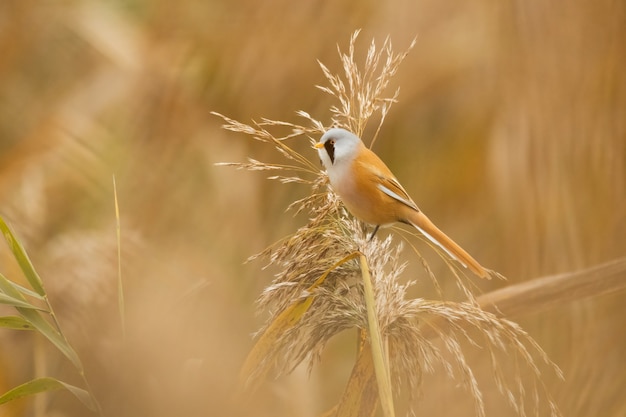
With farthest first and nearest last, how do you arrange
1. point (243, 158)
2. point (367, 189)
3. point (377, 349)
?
1. point (243, 158)
2. point (367, 189)
3. point (377, 349)

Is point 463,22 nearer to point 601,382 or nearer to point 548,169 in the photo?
point 548,169

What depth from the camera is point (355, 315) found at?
925 millimetres

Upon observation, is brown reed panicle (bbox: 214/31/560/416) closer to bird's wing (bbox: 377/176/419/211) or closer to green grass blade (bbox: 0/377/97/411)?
bird's wing (bbox: 377/176/419/211)

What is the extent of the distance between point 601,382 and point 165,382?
711 mm

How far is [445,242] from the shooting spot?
3.27 feet

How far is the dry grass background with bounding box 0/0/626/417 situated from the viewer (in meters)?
1.17

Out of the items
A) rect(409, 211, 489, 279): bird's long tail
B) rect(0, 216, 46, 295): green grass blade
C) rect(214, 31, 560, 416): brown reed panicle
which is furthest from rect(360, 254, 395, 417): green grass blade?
rect(0, 216, 46, 295): green grass blade

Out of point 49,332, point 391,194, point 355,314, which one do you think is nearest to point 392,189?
point 391,194

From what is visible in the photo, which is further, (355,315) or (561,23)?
(561,23)

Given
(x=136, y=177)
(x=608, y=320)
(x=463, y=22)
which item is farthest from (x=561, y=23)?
(x=136, y=177)

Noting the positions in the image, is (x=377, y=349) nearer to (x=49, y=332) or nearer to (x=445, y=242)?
(x=445, y=242)

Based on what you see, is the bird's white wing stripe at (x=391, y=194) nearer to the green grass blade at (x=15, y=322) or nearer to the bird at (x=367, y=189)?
the bird at (x=367, y=189)

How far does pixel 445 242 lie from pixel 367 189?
134 mm

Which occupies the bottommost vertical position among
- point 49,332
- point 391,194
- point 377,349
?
point 377,349
